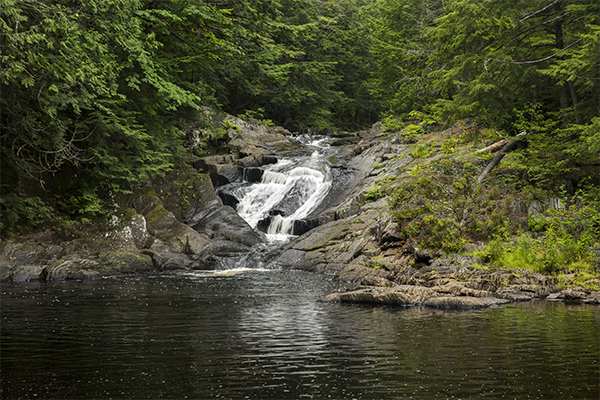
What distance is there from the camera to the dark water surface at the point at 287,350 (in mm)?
5184

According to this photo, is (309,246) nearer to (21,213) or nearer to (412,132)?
(412,132)

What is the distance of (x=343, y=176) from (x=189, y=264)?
1043 cm

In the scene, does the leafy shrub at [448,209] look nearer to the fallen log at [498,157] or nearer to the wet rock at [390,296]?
the fallen log at [498,157]

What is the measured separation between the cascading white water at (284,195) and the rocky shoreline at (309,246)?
80cm

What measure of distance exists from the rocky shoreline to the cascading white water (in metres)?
0.80

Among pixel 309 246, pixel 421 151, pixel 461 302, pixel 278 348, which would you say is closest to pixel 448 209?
pixel 461 302

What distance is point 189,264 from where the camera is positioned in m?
18.4

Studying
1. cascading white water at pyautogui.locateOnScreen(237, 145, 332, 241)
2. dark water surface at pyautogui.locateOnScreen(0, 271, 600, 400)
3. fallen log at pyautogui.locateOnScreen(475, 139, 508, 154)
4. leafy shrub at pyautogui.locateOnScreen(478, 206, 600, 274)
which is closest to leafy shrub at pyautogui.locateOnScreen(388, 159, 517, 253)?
leafy shrub at pyautogui.locateOnScreen(478, 206, 600, 274)

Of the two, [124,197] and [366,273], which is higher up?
[124,197]

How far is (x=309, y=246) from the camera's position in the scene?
63.2 ft

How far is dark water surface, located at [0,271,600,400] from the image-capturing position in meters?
5.18

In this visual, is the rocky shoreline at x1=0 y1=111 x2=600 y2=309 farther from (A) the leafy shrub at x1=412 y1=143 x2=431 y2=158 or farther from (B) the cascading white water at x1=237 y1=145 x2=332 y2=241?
(B) the cascading white water at x1=237 y1=145 x2=332 y2=241

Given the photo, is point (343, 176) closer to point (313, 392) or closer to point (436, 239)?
point (436, 239)

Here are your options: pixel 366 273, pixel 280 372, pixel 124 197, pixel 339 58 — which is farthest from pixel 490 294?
pixel 339 58
